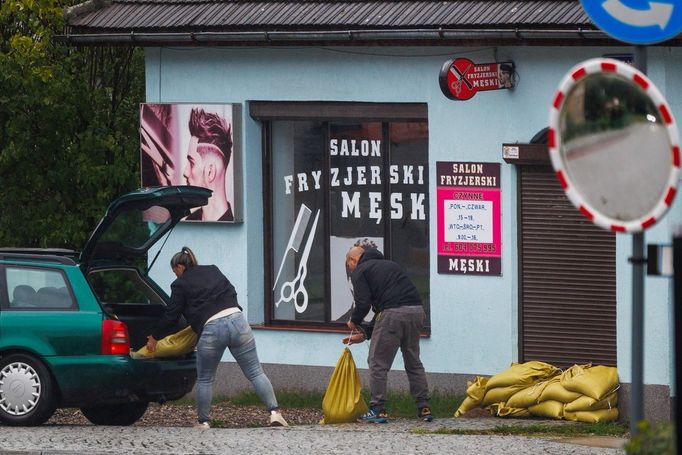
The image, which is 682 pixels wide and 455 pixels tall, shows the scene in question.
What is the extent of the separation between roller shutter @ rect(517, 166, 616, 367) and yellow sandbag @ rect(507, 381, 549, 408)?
773mm

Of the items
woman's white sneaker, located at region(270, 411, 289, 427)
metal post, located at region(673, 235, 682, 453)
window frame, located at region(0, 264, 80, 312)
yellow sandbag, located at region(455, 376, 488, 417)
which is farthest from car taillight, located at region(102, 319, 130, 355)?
metal post, located at region(673, 235, 682, 453)

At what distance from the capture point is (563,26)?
13836 mm

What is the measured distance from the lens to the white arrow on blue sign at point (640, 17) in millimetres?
6574

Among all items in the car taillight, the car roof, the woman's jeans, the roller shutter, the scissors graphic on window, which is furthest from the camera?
the scissors graphic on window

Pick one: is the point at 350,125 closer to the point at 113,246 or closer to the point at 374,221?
the point at 374,221

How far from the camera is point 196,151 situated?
1638 cm

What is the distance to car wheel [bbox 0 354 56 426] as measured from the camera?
499 inches

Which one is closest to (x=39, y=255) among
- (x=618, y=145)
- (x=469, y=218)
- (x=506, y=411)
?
(x=469, y=218)

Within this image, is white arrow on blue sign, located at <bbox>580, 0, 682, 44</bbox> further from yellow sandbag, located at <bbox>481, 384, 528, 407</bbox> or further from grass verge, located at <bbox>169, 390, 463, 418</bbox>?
grass verge, located at <bbox>169, 390, 463, 418</bbox>

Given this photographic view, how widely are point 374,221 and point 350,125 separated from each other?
3.18ft

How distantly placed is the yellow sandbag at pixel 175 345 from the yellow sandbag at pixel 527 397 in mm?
2812

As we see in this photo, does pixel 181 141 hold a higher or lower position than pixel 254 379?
higher

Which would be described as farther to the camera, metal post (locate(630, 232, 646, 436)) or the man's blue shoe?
the man's blue shoe

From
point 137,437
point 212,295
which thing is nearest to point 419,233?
point 212,295
